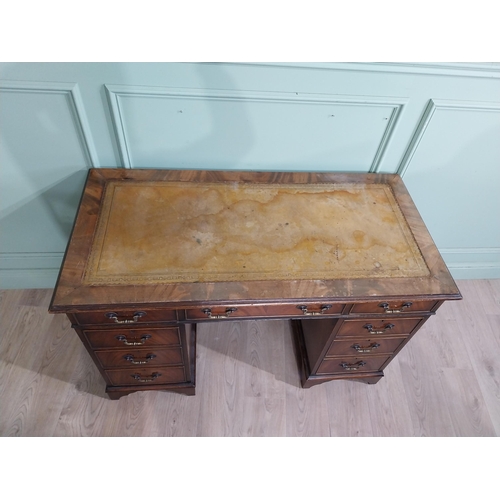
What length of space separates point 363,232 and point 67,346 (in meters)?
1.58

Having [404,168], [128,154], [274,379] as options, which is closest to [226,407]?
[274,379]

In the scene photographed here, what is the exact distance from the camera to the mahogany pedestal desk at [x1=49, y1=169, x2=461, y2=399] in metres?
1.28

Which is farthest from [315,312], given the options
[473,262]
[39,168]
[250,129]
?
[473,262]

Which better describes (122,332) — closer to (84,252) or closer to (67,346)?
(84,252)

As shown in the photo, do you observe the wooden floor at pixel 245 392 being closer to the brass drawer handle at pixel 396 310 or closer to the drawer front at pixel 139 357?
the drawer front at pixel 139 357

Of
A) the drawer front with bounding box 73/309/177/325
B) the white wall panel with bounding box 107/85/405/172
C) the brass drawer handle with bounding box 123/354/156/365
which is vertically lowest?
the brass drawer handle with bounding box 123/354/156/365

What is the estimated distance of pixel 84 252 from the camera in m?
1.33

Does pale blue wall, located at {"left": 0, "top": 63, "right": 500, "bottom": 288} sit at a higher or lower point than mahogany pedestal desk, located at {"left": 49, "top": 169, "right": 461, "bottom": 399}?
higher

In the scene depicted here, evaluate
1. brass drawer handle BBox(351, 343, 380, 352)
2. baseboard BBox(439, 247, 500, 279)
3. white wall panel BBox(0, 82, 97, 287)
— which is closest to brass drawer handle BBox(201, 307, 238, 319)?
brass drawer handle BBox(351, 343, 380, 352)

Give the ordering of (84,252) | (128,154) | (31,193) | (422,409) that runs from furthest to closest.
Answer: (422,409) → (31,193) → (128,154) → (84,252)

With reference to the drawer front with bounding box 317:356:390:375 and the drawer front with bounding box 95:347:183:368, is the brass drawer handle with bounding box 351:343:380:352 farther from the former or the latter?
the drawer front with bounding box 95:347:183:368

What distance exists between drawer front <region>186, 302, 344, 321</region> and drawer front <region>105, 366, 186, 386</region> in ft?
1.39

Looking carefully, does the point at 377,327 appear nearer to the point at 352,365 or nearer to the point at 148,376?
the point at 352,365

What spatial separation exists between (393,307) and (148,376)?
1.08m
